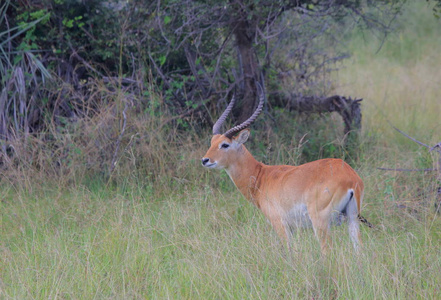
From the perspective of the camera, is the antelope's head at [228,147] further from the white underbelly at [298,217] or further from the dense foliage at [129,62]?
the dense foliage at [129,62]

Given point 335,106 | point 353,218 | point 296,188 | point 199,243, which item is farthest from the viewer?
point 335,106

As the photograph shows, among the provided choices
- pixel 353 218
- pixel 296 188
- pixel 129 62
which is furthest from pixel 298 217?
pixel 129 62

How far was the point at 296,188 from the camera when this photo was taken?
4.40 metres

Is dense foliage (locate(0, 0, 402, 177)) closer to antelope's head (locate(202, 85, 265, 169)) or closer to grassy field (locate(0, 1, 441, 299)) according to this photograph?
grassy field (locate(0, 1, 441, 299))

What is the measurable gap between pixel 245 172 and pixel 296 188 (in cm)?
83

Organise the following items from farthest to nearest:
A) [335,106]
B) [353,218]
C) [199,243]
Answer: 1. [335,106]
2. [353,218]
3. [199,243]

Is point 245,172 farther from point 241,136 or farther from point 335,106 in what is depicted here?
point 335,106

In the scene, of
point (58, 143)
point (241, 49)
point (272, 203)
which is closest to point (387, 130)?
point (241, 49)

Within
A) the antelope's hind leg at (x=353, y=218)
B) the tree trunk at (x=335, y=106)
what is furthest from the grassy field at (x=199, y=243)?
the tree trunk at (x=335, y=106)

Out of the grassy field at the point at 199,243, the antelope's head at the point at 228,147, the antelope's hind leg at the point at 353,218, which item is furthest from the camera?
the antelope's head at the point at 228,147

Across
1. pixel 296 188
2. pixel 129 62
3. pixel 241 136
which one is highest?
pixel 129 62

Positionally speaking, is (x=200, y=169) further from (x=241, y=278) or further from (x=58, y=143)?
(x=241, y=278)

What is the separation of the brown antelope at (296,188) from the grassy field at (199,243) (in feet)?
0.48

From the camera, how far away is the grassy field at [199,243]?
3.34 meters
